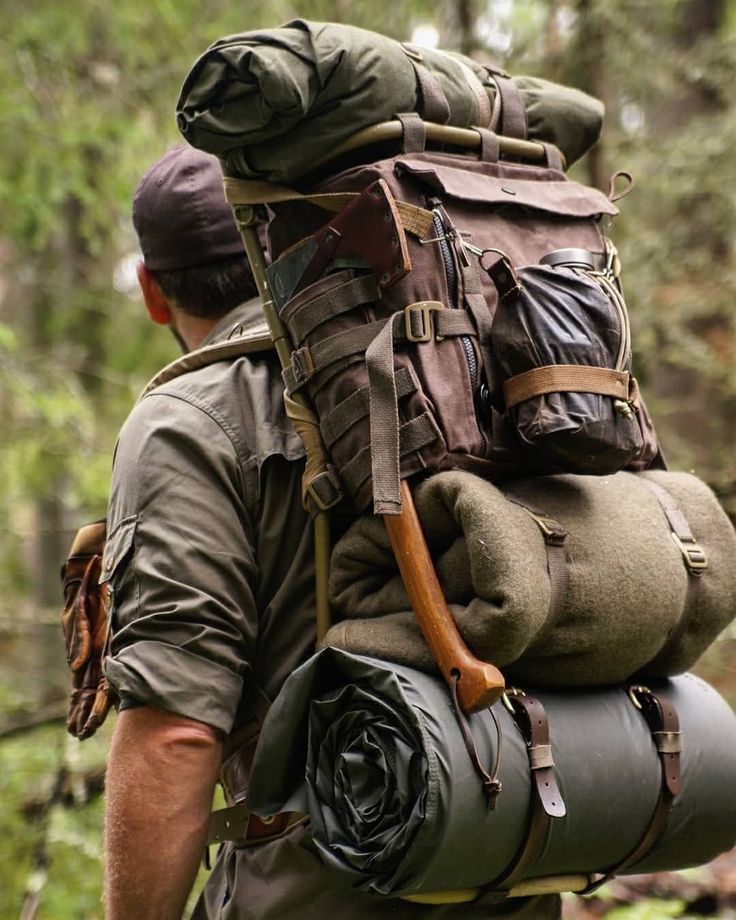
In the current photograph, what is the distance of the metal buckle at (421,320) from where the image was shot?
2.13 metres

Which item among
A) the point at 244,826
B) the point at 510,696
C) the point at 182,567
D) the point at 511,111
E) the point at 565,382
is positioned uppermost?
the point at 511,111

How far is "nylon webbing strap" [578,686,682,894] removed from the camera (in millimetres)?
2268

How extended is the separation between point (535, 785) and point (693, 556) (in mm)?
592

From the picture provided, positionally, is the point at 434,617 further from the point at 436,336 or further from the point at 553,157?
the point at 553,157

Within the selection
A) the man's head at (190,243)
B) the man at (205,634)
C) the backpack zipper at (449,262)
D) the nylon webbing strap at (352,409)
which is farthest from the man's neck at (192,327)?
the backpack zipper at (449,262)

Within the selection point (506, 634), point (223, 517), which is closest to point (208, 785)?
point (223, 517)

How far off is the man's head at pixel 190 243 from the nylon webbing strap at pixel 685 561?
3.68ft

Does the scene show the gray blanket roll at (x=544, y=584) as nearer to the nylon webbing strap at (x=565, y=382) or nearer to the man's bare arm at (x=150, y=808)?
the nylon webbing strap at (x=565, y=382)

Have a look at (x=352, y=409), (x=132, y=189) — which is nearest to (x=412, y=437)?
(x=352, y=409)

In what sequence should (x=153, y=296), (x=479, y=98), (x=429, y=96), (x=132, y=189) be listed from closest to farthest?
1. (x=429, y=96)
2. (x=479, y=98)
3. (x=153, y=296)
4. (x=132, y=189)

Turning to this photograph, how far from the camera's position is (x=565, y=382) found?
207 cm

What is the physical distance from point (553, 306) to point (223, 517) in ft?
2.57

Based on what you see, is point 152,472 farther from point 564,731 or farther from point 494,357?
point 564,731

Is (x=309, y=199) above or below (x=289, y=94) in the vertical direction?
below
